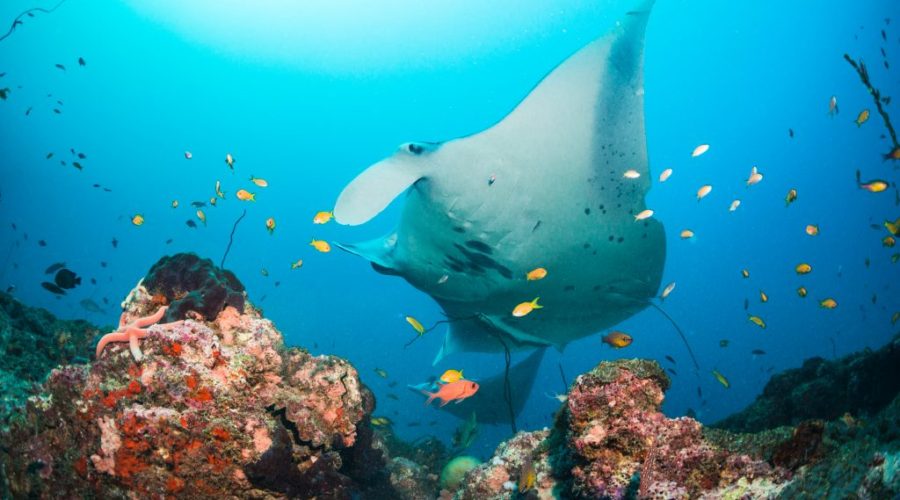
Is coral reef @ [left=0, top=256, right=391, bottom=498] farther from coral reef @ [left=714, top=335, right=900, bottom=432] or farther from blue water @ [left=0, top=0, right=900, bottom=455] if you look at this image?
blue water @ [left=0, top=0, right=900, bottom=455]

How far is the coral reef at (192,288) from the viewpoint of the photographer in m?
2.97

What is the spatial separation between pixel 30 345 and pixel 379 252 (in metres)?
4.71

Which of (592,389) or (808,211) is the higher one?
(808,211)

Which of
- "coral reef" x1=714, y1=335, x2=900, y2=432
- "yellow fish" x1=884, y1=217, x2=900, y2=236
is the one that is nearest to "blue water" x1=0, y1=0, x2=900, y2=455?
"coral reef" x1=714, y1=335, x2=900, y2=432

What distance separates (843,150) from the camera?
211ft

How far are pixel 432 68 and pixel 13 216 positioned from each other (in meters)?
51.9

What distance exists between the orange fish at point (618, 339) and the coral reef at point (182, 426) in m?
3.01

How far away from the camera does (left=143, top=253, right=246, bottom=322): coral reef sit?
297 cm

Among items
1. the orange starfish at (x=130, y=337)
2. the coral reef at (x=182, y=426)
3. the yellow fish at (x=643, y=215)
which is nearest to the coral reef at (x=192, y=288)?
the coral reef at (x=182, y=426)

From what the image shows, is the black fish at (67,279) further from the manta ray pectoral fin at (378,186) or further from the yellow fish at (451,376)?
the yellow fish at (451,376)

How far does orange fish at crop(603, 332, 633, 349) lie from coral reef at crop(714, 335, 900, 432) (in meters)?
1.82

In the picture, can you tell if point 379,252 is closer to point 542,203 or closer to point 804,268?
point 542,203

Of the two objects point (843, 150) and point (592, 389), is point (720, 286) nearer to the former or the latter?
point (843, 150)

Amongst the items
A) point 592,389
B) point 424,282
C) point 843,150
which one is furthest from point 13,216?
point 843,150
